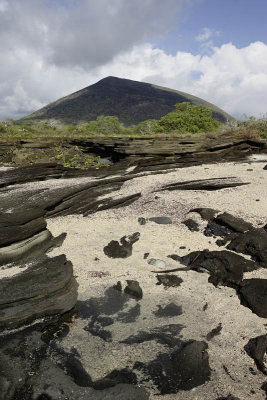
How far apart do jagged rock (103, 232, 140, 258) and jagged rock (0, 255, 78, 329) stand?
1764 mm

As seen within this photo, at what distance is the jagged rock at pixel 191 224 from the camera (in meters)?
8.47

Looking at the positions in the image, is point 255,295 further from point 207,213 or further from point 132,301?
point 207,213

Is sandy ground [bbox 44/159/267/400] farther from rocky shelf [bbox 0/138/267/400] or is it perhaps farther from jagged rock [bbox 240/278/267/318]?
jagged rock [bbox 240/278/267/318]

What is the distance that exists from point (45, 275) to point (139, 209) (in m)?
5.65

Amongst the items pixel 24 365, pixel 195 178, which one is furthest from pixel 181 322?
pixel 195 178

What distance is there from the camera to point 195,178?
1315cm

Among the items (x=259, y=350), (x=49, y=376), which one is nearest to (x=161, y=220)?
(x=259, y=350)

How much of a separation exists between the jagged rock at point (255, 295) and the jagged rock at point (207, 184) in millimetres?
6657

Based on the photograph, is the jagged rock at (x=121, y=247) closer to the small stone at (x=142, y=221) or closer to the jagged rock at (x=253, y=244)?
the small stone at (x=142, y=221)

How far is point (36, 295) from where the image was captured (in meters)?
4.80

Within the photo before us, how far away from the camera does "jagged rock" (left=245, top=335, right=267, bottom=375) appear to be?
3.70 metres

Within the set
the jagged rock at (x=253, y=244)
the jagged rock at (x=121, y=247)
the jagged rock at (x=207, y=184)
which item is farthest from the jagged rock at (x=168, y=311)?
the jagged rock at (x=207, y=184)

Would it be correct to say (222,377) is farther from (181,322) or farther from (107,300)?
(107,300)

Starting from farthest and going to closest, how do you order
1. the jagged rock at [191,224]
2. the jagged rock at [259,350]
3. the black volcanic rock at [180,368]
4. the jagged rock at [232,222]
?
the jagged rock at [191,224], the jagged rock at [232,222], the jagged rock at [259,350], the black volcanic rock at [180,368]
